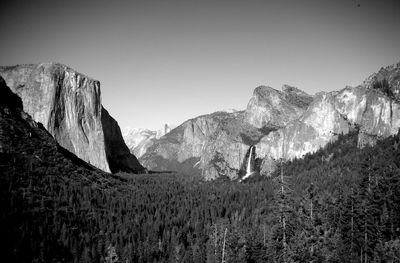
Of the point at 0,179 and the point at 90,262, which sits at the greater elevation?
the point at 0,179

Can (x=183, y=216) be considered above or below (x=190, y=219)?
above

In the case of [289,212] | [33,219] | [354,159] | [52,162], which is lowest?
[33,219]

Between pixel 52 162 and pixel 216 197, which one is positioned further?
pixel 216 197

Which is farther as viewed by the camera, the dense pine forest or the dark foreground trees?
the dense pine forest

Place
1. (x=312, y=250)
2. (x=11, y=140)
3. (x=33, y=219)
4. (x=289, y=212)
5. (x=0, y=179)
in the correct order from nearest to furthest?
(x=289, y=212) < (x=312, y=250) < (x=33, y=219) < (x=0, y=179) < (x=11, y=140)

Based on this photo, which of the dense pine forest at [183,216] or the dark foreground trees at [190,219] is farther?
the dense pine forest at [183,216]

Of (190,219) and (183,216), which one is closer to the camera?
(190,219)

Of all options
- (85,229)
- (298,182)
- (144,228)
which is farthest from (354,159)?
(85,229)

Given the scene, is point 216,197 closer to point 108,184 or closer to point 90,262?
point 108,184
